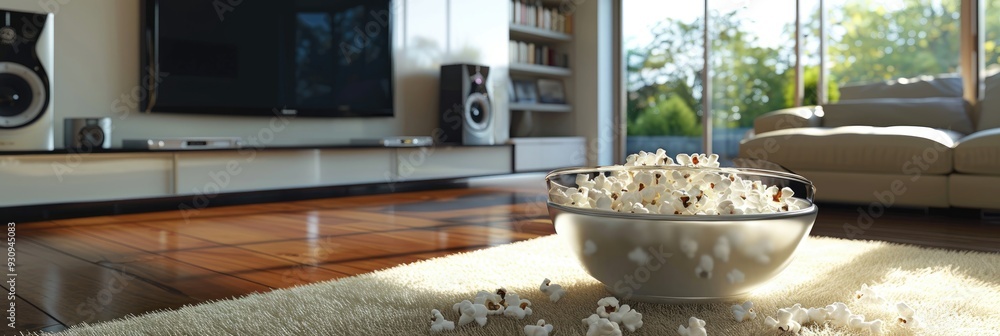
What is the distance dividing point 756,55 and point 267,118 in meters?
3.42

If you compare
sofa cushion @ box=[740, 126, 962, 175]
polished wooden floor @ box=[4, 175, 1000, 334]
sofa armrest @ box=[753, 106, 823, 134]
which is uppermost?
sofa armrest @ box=[753, 106, 823, 134]

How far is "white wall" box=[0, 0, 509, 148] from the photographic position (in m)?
3.16

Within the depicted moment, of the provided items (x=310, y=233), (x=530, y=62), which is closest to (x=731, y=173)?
(x=310, y=233)

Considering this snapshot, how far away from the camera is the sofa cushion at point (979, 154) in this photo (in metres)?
2.71

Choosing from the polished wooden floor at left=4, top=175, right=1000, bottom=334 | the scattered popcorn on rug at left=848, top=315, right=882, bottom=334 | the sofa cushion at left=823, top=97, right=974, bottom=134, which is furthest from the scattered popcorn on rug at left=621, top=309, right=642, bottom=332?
the sofa cushion at left=823, top=97, right=974, bottom=134

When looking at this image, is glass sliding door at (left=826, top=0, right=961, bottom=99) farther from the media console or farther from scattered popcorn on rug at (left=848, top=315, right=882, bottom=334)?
scattered popcorn on rug at (left=848, top=315, right=882, bottom=334)

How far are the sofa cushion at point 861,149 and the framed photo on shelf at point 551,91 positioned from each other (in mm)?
2607

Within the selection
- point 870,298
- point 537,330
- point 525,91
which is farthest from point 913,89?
point 537,330

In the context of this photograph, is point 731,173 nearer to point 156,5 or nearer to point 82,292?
point 82,292

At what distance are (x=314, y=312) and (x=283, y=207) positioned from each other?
2.28m

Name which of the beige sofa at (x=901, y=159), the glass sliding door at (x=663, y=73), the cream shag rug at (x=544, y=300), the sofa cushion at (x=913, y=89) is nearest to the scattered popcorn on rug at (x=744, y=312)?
the cream shag rug at (x=544, y=300)

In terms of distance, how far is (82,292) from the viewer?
151 cm

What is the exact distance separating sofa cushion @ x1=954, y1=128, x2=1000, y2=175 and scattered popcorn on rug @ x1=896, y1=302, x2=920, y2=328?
195cm

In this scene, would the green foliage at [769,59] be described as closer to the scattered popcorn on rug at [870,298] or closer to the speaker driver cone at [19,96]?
the scattered popcorn on rug at [870,298]
